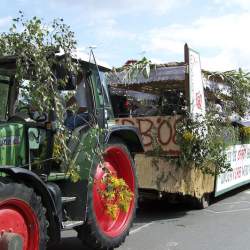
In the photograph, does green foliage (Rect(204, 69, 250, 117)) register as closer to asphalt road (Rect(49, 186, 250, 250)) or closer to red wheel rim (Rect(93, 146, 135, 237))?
asphalt road (Rect(49, 186, 250, 250))

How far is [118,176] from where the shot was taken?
6.57m

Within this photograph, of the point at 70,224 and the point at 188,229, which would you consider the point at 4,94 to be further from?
the point at 188,229

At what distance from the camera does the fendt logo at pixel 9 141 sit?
501cm

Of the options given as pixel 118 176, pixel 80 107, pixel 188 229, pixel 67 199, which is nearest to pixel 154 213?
pixel 188 229

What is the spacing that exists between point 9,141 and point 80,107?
1071 mm

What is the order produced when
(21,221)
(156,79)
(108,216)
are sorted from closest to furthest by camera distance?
(21,221)
(108,216)
(156,79)

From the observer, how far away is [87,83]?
19.5 feet

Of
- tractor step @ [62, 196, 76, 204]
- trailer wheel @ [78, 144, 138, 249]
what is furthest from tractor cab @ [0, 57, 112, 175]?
trailer wheel @ [78, 144, 138, 249]

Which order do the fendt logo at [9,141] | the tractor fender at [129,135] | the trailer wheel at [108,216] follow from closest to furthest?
1. the fendt logo at [9,141]
2. the trailer wheel at [108,216]
3. the tractor fender at [129,135]

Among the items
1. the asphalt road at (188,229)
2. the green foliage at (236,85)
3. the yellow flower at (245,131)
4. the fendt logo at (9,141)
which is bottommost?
the asphalt road at (188,229)

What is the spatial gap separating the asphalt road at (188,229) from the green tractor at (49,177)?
0.71 metres

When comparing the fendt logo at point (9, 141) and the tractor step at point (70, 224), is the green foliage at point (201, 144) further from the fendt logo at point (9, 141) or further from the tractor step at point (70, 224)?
the fendt logo at point (9, 141)

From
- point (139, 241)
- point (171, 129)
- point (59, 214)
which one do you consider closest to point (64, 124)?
point (59, 214)

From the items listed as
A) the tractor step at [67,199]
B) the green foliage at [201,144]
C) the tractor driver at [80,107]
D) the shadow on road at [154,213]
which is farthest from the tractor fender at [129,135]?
the green foliage at [201,144]
